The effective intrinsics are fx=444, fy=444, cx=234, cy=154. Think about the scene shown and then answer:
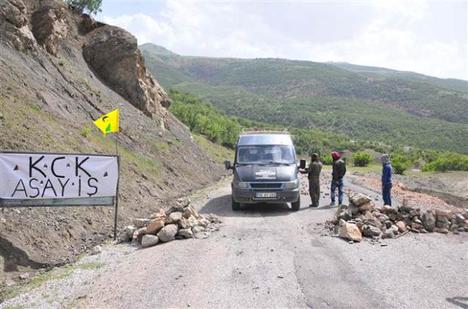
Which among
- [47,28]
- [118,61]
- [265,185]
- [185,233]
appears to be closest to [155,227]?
[185,233]

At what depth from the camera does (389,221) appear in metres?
11.6

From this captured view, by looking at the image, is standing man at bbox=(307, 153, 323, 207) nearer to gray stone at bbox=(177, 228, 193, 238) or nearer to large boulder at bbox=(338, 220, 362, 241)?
large boulder at bbox=(338, 220, 362, 241)

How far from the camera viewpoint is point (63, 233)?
10531 mm

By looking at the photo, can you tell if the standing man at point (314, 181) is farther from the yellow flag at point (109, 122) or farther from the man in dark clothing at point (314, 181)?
the yellow flag at point (109, 122)

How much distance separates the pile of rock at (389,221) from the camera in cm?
1105

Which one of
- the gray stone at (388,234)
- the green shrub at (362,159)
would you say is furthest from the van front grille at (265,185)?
the green shrub at (362,159)

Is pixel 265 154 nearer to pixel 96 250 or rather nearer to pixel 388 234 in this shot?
pixel 388 234

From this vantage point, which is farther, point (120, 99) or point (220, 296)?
point (120, 99)

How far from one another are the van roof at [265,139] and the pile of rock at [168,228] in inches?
194

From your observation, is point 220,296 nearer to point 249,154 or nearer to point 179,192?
point 249,154

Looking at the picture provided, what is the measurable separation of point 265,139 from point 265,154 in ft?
2.93

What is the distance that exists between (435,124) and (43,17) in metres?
129

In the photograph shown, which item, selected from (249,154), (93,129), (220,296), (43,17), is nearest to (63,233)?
(220,296)

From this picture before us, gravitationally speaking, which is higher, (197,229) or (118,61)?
(118,61)
